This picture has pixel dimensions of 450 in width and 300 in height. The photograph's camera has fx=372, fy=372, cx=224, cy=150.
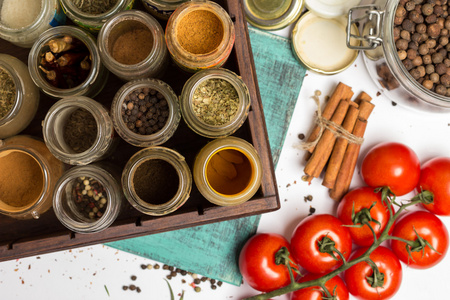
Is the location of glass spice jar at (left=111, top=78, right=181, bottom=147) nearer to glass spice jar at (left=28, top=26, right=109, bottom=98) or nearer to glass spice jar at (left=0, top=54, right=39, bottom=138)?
glass spice jar at (left=28, top=26, right=109, bottom=98)

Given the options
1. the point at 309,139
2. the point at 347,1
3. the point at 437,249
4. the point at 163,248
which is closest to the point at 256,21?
the point at 347,1

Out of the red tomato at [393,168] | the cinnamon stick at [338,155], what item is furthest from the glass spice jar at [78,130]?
the red tomato at [393,168]

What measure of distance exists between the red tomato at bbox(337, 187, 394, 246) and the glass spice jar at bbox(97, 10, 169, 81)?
79cm

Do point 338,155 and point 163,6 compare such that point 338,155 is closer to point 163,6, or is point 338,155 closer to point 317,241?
point 317,241

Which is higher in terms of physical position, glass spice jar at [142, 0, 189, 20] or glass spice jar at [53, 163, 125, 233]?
glass spice jar at [142, 0, 189, 20]

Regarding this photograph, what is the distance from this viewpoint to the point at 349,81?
1.41 metres

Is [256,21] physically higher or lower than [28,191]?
higher

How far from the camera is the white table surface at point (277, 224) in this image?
138 centimetres

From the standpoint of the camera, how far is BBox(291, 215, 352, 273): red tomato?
4.15 ft

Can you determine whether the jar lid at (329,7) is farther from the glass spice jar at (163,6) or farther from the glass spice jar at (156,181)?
the glass spice jar at (156,181)

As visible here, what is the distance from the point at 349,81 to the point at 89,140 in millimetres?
966

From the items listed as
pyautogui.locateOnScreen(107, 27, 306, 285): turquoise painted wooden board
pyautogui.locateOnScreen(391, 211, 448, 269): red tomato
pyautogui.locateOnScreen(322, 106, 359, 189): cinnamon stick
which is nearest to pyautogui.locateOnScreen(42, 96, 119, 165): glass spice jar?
pyautogui.locateOnScreen(107, 27, 306, 285): turquoise painted wooden board

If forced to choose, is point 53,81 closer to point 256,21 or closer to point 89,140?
point 89,140

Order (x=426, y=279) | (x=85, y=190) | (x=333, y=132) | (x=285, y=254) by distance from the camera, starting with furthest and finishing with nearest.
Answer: (x=426, y=279) → (x=333, y=132) → (x=285, y=254) → (x=85, y=190)
